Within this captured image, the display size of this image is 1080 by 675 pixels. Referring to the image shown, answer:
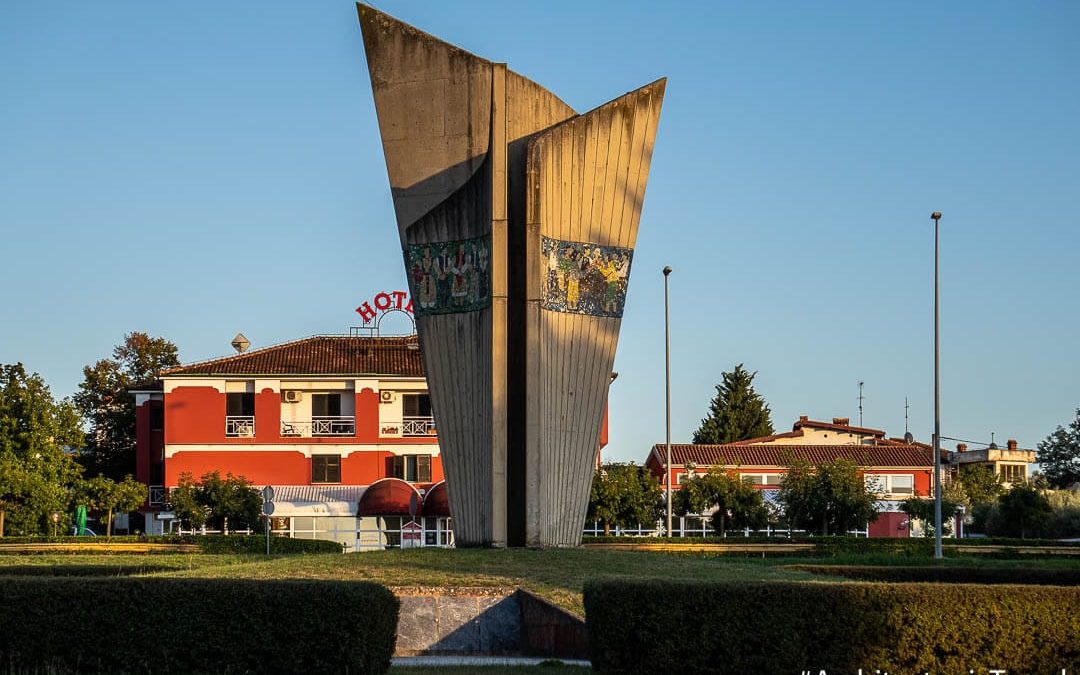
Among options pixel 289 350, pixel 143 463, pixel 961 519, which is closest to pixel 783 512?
pixel 961 519

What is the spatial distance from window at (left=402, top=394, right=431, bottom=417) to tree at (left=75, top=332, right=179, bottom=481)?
13.1m

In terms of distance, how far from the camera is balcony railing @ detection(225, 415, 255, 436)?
2199 inches

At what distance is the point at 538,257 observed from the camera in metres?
25.3

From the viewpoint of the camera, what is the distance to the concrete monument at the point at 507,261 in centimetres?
2520

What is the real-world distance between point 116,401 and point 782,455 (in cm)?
3192

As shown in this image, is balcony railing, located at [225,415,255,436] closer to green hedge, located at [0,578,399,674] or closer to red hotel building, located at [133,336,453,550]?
red hotel building, located at [133,336,453,550]

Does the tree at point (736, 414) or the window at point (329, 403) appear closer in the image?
the window at point (329, 403)

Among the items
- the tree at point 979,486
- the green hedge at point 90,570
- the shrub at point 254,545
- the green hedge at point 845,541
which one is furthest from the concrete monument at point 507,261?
the tree at point 979,486

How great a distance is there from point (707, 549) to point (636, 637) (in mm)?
22831

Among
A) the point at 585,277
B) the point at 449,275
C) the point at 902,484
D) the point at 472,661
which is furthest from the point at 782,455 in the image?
the point at 472,661

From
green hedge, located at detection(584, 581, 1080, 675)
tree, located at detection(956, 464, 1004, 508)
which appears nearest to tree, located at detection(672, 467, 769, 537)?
tree, located at detection(956, 464, 1004, 508)

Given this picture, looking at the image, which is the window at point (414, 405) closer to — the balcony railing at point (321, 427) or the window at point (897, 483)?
the balcony railing at point (321, 427)

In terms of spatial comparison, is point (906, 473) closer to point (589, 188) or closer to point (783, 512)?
point (783, 512)

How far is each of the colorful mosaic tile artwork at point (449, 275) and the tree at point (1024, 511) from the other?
1226 inches
